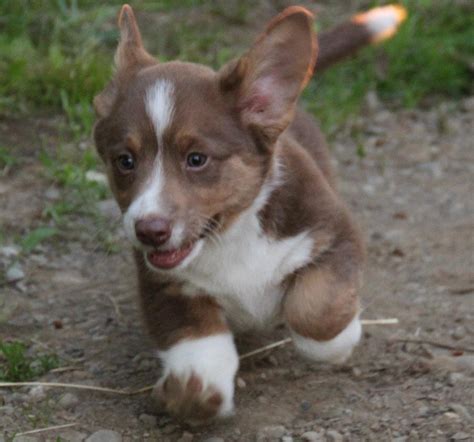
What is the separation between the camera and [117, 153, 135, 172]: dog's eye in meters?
3.99

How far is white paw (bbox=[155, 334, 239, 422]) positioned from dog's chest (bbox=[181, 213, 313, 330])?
0.72 feet

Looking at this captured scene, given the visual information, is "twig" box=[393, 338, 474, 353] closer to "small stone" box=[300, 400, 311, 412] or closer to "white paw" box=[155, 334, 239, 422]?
"small stone" box=[300, 400, 311, 412]

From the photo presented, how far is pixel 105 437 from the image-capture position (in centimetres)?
403

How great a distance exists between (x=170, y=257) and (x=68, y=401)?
76cm

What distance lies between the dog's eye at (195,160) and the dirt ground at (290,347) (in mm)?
911

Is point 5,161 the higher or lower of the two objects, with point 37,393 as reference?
lower

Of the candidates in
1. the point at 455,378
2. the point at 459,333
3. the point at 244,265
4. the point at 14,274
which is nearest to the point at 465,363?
the point at 455,378

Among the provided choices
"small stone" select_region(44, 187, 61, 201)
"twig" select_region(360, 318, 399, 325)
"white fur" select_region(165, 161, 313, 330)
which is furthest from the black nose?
"small stone" select_region(44, 187, 61, 201)

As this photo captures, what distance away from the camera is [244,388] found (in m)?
4.43

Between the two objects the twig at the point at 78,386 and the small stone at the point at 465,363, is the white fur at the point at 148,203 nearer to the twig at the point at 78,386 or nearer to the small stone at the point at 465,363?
the twig at the point at 78,386

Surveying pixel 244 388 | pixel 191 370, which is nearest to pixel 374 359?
pixel 244 388

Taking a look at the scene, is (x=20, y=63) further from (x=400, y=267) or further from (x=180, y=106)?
(x=180, y=106)

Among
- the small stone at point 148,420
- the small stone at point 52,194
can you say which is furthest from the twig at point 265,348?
the small stone at point 52,194

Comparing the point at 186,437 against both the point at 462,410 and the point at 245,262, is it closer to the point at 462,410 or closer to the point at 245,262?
the point at 245,262
